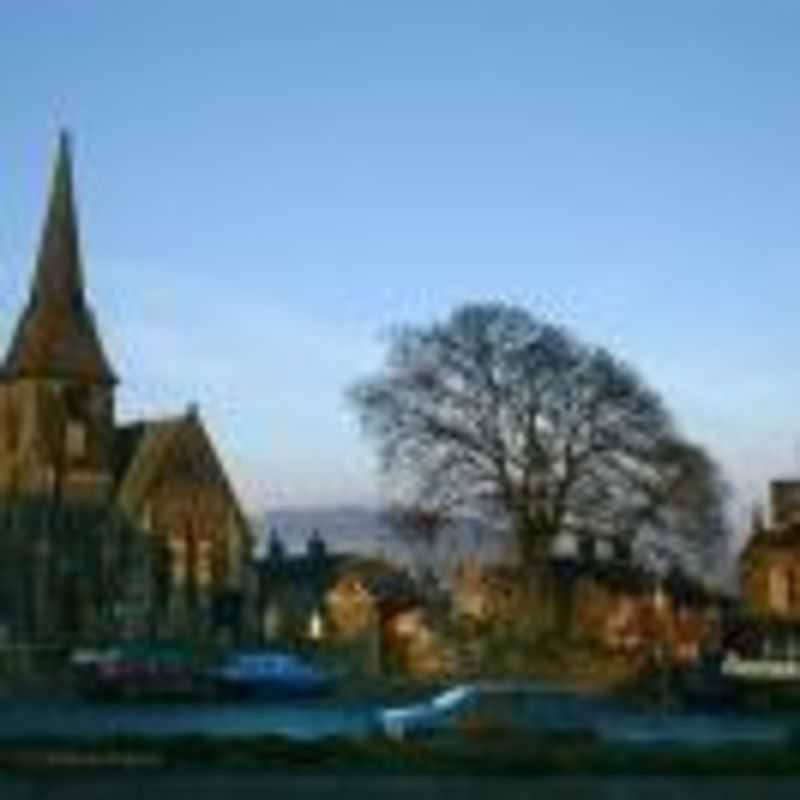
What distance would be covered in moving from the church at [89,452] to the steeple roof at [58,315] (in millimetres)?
55

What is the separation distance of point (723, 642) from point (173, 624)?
29.2 metres

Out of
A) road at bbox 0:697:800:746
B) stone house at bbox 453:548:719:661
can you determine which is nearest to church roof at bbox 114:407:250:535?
stone house at bbox 453:548:719:661

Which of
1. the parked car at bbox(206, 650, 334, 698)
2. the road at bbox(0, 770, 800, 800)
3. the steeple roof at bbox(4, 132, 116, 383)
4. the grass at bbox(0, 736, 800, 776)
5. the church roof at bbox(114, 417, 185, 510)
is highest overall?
the steeple roof at bbox(4, 132, 116, 383)

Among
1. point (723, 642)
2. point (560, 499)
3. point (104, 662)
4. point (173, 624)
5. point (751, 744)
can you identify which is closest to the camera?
point (751, 744)

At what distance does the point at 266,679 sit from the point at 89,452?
185ft

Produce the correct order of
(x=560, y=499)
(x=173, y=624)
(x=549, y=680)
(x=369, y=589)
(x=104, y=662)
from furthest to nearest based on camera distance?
1. (x=369, y=589)
2. (x=173, y=624)
3. (x=560, y=499)
4. (x=549, y=680)
5. (x=104, y=662)

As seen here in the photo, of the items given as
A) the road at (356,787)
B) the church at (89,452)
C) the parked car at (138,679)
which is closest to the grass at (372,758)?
the road at (356,787)

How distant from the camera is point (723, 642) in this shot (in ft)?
385

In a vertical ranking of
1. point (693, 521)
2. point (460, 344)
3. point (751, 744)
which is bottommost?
point (751, 744)

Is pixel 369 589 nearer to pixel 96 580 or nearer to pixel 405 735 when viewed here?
pixel 96 580

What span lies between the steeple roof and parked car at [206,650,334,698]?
5143 cm

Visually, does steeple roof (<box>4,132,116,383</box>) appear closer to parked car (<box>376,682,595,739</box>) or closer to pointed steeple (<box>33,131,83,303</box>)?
pointed steeple (<box>33,131,83,303</box>)

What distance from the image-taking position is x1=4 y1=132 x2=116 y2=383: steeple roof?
12800cm

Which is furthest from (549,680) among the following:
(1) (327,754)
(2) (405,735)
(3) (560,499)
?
(1) (327,754)
